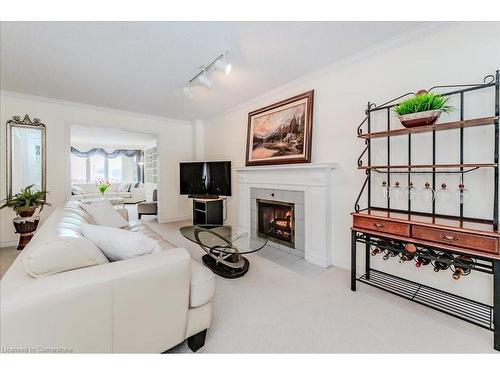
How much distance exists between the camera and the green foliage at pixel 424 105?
1688 millimetres

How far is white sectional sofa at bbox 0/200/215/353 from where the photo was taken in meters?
0.88

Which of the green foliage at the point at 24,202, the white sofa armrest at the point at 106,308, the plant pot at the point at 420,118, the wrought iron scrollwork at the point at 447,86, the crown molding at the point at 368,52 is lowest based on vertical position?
the white sofa armrest at the point at 106,308

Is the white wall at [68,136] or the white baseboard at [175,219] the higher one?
the white wall at [68,136]

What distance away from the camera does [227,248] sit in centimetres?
240

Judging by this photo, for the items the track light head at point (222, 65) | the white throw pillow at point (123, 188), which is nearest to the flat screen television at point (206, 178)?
the track light head at point (222, 65)

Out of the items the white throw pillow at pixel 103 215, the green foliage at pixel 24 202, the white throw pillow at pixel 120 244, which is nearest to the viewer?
the white throw pillow at pixel 120 244

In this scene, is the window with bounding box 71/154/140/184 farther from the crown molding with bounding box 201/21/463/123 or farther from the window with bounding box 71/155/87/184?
the crown molding with bounding box 201/21/463/123

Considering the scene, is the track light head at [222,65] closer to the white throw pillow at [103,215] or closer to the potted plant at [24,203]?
the white throw pillow at [103,215]

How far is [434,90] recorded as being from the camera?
6.46ft

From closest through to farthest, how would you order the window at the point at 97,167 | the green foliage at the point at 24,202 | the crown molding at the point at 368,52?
the crown molding at the point at 368,52 < the green foliage at the point at 24,202 < the window at the point at 97,167

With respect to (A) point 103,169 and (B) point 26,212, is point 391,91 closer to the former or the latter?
(B) point 26,212

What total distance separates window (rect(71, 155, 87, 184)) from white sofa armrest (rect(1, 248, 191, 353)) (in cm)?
949

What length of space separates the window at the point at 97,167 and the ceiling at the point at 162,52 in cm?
638

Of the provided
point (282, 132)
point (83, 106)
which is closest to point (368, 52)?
point (282, 132)
